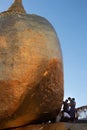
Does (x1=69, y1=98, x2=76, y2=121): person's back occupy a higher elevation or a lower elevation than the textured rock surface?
lower

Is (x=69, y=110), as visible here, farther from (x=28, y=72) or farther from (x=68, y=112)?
(x=28, y=72)

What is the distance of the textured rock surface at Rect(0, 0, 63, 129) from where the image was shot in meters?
8.36

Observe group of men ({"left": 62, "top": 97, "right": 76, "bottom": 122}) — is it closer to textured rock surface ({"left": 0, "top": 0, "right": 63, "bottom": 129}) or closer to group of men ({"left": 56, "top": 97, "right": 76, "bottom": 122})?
group of men ({"left": 56, "top": 97, "right": 76, "bottom": 122})

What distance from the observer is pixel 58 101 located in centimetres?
905

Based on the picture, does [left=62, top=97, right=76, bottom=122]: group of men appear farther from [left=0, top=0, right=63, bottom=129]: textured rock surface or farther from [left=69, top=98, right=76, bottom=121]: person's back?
[left=0, top=0, right=63, bottom=129]: textured rock surface

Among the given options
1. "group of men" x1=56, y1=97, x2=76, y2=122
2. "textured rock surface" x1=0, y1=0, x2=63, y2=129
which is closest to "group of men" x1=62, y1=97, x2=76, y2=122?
"group of men" x1=56, y1=97, x2=76, y2=122

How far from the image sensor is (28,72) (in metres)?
8.47

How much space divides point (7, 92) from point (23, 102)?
0.51m

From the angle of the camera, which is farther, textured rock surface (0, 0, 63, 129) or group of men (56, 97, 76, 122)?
group of men (56, 97, 76, 122)

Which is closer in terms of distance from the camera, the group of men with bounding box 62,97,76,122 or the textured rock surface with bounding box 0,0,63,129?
the textured rock surface with bounding box 0,0,63,129

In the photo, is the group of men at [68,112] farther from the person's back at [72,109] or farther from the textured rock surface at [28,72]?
the textured rock surface at [28,72]

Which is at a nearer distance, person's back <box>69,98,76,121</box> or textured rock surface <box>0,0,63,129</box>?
textured rock surface <box>0,0,63,129</box>

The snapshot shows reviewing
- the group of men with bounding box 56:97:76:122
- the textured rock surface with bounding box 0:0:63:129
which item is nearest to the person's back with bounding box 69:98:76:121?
the group of men with bounding box 56:97:76:122

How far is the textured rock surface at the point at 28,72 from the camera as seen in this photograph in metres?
8.36
